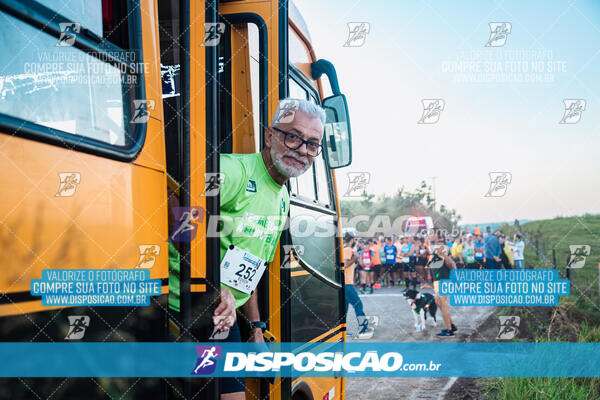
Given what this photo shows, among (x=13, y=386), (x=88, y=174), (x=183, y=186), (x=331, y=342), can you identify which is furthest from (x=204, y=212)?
(x=331, y=342)

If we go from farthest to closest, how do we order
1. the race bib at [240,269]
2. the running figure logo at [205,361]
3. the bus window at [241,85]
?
the bus window at [241,85] → the race bib at [240,269] → the running figure logo at [205,361]

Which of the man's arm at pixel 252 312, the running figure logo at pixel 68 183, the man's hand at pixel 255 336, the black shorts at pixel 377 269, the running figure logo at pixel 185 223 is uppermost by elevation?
the running figure logo at pixel 68 183

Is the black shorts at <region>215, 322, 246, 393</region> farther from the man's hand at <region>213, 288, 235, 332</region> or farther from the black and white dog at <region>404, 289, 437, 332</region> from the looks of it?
the black and white dog at <region>404, 289, 437, 332</region>

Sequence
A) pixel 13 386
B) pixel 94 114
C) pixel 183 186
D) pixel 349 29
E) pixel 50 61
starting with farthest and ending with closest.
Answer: pixel 349 29 < pixel 183 186 < pixel 94 114 < pixel 50 61 < pixel 13 386

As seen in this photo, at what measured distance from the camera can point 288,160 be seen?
2.40m

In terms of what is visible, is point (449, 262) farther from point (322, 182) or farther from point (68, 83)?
point (68, 83)

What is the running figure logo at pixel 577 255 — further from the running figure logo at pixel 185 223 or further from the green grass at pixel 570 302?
the running figure logo at pixel 185 223

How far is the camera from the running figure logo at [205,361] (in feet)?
5.88

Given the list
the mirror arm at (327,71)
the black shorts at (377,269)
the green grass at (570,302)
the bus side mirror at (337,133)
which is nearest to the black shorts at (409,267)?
the black shorts at (377,269)

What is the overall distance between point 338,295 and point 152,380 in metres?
2.12

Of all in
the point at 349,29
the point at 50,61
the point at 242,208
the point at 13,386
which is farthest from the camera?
the point at 349,29

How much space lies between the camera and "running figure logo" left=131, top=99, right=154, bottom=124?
1.66 metres

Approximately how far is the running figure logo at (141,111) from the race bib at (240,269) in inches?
29.4

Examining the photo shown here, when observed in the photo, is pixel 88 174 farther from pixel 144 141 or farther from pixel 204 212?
pixel 204 212
